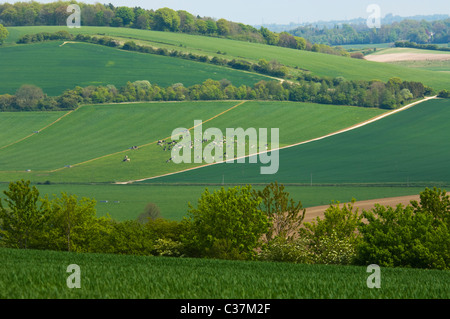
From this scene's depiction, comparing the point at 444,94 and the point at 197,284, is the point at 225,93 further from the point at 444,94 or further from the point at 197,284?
the point at 197,284

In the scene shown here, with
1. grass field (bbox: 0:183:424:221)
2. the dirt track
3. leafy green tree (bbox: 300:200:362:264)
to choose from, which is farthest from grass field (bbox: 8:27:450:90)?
leafy green tree (bbox: 300:200:362:264)

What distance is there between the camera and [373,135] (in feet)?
406

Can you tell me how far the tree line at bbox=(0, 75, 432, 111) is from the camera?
141 meters

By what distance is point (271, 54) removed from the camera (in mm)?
176625

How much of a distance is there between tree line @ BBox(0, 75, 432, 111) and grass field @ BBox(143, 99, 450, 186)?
9.00 metres

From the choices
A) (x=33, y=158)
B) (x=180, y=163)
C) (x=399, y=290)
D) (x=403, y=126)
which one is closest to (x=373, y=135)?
(x=403, y=126)

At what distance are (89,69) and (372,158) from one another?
2808 inches

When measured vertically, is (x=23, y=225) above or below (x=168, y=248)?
above

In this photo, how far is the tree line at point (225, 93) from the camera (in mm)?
140875

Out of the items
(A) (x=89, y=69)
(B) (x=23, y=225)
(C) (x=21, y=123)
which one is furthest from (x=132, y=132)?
(B) (x=23, y=225)

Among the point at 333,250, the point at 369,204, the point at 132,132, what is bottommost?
the point at 369,204

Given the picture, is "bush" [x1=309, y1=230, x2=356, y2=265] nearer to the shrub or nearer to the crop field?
the crop field
